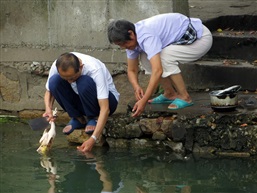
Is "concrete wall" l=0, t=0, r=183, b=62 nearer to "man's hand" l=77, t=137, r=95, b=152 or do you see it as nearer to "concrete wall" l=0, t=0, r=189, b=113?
"concrete wall" l=0, t=0, r=189, b=113

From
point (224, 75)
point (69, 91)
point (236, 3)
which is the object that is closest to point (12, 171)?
point (69, 91)

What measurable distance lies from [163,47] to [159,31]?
16 cm

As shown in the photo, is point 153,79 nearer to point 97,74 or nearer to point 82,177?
point 97,74

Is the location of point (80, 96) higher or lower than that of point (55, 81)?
lower

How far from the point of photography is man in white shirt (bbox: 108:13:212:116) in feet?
21.1

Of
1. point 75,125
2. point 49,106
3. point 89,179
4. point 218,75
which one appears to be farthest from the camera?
point 218,75

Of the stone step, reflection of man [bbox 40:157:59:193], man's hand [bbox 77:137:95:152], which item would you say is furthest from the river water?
the stone step

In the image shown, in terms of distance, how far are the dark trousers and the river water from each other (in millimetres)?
350

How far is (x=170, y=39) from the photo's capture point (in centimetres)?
676

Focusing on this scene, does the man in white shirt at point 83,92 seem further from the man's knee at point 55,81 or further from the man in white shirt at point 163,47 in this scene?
the man in white shirt at point 163,47

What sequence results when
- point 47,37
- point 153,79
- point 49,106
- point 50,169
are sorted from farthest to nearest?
point 47,37 → point 49,106 → point 153,79 → point 50,169

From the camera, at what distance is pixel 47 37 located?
7.82 m

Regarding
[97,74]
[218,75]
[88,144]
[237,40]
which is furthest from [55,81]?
[237,40]

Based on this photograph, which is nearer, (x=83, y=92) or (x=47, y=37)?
(x=83, y=92)
